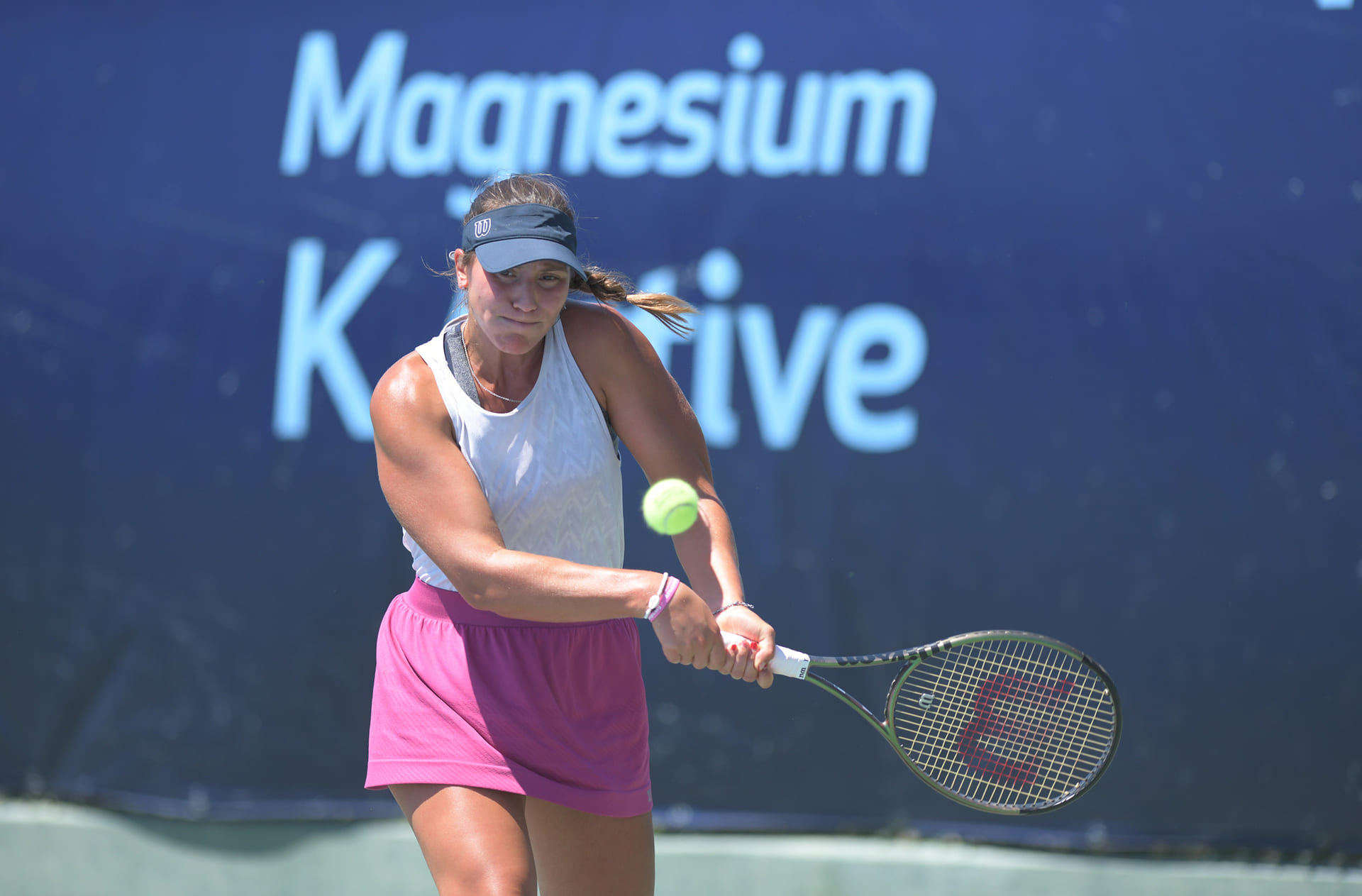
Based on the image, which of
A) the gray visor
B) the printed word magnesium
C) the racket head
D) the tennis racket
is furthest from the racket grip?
the printed word magnesium

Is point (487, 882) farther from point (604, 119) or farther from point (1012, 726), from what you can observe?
point (604, 119)

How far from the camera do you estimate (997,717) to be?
2.63 metres

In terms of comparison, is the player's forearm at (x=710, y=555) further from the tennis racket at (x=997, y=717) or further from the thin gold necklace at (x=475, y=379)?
the thin gold necklace at (x=475, y=379)

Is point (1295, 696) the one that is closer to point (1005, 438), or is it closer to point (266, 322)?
point (1005, 438)

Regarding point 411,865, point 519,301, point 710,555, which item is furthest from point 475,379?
point 411,865

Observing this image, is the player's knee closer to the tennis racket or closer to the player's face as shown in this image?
the tennis racket

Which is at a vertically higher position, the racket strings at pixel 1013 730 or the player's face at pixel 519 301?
the player's face at pixel 519 301

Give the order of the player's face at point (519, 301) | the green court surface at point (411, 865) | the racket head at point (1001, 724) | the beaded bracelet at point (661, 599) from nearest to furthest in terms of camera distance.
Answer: the beaded bracelet at point (661, 599) → the player's face at point (519, 301) → the racket head at point (1001, 724) → the green court surface at point (411, 865)

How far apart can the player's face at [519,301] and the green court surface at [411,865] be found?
6.26ft

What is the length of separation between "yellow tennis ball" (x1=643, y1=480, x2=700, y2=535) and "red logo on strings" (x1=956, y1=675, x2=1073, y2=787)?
3.04 feet

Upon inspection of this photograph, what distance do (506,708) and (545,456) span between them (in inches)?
17.3

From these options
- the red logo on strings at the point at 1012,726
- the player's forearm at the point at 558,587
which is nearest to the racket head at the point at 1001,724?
the red logo on strings at the point at 1012,726

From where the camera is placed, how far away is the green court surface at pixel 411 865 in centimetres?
336

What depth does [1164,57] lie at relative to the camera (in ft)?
11.0
